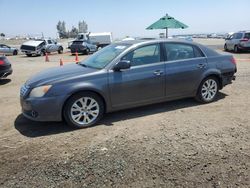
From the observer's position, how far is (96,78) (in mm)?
5379

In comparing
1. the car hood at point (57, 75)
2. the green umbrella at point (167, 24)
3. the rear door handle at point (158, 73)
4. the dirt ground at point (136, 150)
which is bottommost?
the dirt ground at point (136, 150)

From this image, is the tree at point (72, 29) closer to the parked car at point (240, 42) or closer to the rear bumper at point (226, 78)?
the parked car at point (240, 42)

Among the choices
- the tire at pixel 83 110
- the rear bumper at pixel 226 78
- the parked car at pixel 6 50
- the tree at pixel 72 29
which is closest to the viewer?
the tire at pixel 83 110

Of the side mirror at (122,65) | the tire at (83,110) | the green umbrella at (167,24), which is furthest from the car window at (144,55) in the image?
the green umbrella at (167,24)

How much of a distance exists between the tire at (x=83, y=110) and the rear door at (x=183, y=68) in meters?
1.57

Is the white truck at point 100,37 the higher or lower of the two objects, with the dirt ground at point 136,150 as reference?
higher

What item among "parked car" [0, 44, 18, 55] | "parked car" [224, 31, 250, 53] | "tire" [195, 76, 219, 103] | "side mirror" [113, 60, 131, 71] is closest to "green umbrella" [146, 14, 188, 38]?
"parked car" [224, 31, 250, 53]

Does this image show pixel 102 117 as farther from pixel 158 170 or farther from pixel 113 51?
pixel 158 170

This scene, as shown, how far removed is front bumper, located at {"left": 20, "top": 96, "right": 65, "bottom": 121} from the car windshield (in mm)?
1139

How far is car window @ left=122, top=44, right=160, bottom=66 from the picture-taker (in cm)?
579

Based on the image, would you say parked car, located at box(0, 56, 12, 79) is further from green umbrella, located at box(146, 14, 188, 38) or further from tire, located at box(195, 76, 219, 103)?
green umbrella, located at box(146, 14, 188, 38)

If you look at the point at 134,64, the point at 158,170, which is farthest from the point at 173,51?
the point at 158,170

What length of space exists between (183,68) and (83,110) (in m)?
2.35

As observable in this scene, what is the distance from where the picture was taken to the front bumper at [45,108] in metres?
5.07
